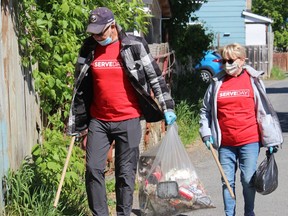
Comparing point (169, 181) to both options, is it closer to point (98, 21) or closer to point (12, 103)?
point (12, 103)

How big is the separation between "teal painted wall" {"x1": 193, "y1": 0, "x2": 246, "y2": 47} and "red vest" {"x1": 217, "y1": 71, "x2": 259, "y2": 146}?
1172 inches

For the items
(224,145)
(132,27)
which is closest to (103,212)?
→ (224,145)

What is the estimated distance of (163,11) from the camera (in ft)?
62.0

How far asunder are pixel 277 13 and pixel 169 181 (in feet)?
142

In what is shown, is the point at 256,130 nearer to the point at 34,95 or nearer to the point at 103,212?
the point at 103,212

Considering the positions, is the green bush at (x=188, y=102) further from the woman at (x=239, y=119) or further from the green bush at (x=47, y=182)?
the woman at (x=239, y=119)

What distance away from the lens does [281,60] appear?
47594 mm

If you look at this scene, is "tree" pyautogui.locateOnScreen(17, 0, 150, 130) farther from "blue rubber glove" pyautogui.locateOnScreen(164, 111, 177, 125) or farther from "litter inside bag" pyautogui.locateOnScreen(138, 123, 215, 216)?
"blue rubber glove" pyautogui.locateOnScreen(164, 111, 177, 125)

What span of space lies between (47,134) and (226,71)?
200cm

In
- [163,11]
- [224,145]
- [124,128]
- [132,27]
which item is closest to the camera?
[124,128]

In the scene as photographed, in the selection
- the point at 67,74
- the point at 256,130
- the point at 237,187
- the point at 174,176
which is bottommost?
the point at 237,187

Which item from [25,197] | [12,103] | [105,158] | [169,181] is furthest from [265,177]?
[12,103]

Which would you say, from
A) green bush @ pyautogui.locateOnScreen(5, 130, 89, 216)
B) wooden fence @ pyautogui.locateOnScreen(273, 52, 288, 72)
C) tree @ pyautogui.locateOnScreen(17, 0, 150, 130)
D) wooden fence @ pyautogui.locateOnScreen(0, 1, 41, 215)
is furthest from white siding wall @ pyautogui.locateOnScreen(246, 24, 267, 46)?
wooden fence @ pyautogui.locateOnScreen(0, 1, 41, 215)

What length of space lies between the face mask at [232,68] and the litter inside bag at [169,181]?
27.1 inches
